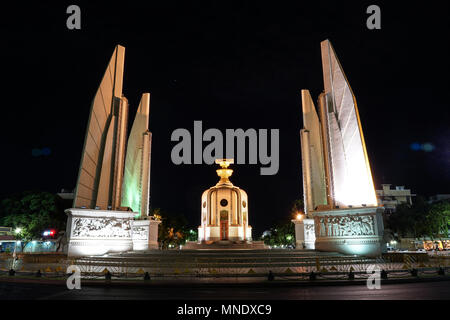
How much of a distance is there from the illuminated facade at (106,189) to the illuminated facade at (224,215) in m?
11.0

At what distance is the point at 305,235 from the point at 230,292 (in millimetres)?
16204

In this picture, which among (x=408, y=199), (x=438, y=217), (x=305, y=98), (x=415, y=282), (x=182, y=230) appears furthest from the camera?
(x=408, y=199)

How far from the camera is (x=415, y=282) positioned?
9445 mm

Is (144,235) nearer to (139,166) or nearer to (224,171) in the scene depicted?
(139,166)

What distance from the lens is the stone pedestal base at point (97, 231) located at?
15.7 meters

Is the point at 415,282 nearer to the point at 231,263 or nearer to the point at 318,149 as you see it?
the point at 231,263

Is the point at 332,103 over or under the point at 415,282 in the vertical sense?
over

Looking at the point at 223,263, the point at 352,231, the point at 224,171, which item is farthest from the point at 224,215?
the point at 223,263

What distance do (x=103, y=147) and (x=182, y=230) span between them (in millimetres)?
36683

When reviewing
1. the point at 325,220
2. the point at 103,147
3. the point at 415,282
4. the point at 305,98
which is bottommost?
the point at 415,282

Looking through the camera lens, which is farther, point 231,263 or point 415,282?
point 231,263

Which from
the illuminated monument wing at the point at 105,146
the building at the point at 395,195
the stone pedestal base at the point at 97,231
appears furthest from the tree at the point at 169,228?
the building at the point at 395,195

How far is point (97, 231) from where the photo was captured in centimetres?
1650
